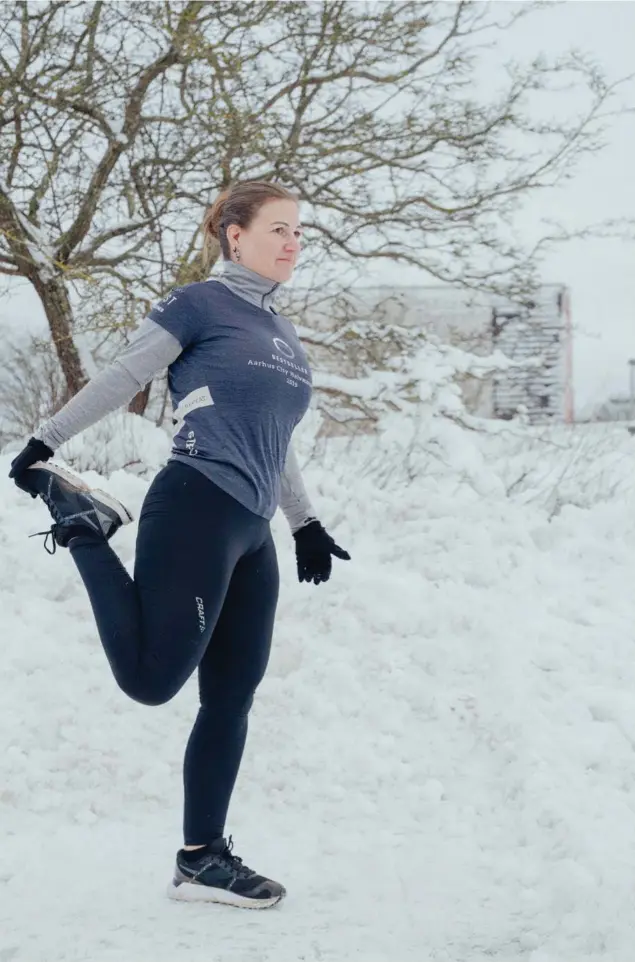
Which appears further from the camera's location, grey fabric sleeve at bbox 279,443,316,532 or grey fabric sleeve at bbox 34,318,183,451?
grey fabric sleeve at bbox 279,443,316,532

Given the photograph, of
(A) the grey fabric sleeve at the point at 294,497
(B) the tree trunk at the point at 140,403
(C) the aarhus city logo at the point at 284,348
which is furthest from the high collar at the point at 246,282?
(B) the tree trunk at the point at 140,403

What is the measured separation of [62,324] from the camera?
9773 millimetres

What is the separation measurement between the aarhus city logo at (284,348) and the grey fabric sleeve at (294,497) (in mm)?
402

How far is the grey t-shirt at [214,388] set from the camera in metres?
2.95

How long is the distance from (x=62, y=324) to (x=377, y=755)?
6302mm

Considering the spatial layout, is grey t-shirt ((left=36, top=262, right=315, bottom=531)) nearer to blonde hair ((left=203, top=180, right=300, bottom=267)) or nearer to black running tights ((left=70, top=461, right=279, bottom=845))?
black running tights ((left=70, top=461, right=279, bottom=845))

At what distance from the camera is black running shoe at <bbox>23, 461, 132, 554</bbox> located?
2953 mm

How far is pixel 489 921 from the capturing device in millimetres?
3197

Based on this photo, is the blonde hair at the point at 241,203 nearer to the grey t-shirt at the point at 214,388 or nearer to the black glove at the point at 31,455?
the grey t-shirt at the point at 214,388

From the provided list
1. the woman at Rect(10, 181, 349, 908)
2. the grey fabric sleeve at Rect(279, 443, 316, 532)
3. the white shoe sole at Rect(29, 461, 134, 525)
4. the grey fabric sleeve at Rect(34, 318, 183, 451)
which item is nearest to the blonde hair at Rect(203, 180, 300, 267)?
the woman at Rect(10, 181, 349, 908)

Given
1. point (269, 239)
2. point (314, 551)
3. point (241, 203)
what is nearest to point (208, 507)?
point (314, 551)

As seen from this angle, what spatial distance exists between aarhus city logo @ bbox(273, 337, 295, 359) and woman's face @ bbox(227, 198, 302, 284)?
20cm

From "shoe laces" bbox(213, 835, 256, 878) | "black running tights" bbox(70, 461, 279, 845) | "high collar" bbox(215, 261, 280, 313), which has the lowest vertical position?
"shoe laces" bbox(213, 835, 256, 878)

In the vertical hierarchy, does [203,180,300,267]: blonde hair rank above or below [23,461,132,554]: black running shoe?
above
